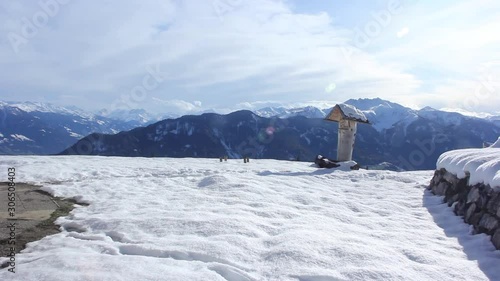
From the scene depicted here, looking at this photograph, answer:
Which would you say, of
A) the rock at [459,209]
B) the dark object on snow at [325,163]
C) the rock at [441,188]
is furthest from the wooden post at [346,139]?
the rock at [459,209]

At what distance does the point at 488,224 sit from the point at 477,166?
244cm

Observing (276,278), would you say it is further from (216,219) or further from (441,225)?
(441,225)

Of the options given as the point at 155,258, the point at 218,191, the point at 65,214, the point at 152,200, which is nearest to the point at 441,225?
the point at 218,191

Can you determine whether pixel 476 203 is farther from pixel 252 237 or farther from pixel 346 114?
pixel 346 114

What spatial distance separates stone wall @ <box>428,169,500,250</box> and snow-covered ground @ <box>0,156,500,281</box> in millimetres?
286

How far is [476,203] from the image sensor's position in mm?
9375

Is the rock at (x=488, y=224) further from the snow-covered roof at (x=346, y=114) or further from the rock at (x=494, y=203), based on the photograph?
the snow-covered roof at (x=346, y=114)

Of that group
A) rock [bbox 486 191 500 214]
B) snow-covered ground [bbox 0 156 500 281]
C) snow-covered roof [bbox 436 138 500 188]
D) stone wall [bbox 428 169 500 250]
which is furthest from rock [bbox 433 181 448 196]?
rock [bbox 486 191 500 214]

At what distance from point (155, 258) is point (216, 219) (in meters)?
2.34

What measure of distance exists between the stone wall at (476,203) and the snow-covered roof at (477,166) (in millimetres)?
169

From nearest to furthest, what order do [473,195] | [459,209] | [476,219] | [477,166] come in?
[476,219] → [473,195] → [477,166] → [459,209]

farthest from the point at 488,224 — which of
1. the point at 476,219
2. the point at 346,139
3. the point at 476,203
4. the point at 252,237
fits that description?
the point at 346,139

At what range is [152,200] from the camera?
11.1 meters

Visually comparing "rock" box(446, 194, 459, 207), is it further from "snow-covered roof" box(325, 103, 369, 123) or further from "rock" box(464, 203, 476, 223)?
"snow-covered roof" box(325, 103, 369, 123)
